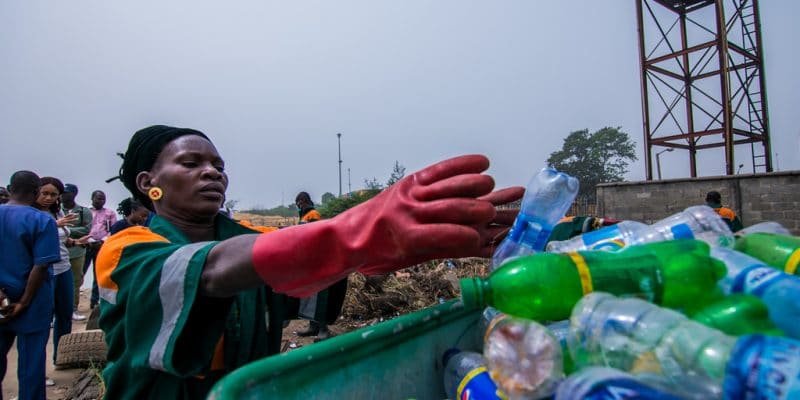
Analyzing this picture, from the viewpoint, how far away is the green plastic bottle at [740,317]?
78 cm

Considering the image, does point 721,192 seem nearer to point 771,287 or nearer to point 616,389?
point 771,287

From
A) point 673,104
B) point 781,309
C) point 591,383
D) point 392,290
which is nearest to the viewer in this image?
point 591,383

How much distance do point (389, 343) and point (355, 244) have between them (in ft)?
1.33

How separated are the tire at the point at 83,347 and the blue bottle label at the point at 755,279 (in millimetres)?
4909

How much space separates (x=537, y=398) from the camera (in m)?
0.82

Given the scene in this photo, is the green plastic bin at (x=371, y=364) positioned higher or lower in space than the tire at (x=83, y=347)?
higher

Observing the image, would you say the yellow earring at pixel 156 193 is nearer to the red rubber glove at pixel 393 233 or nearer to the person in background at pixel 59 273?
the red rubber glove at pixel 393 233

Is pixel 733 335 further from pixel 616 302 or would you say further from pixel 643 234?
pixel 643 234

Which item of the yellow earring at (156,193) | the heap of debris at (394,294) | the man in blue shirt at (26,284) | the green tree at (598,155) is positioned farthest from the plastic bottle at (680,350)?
the green tree at (598,155)

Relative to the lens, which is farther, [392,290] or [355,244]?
[392,290]

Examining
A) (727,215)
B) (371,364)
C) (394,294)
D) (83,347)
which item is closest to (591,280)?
(371,364)

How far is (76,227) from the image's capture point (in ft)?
19.6

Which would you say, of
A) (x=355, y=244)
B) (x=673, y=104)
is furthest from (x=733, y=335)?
(x=673, y=104)

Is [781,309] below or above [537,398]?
above
